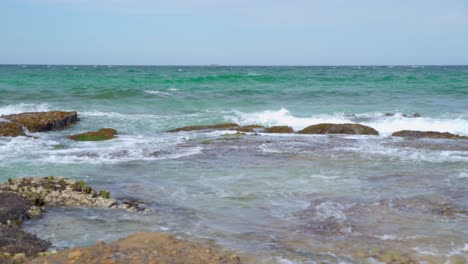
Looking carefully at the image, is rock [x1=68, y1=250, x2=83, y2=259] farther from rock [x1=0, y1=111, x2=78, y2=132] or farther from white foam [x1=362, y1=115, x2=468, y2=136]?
white foam [x1=362, y1=115, x2=468, y2=136]

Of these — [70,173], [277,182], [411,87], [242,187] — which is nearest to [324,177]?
[277,182]

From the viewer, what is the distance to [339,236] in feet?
26.9

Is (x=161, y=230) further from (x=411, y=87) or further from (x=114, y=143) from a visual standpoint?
(x=411, y=87)

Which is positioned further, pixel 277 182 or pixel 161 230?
pixel 277 182

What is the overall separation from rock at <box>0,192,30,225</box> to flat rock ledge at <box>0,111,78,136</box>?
10.6 metres

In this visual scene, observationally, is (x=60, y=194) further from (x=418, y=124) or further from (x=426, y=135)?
(x=418, y=124)

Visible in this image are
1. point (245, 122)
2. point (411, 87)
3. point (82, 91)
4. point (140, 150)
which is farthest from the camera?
point (411, 87)

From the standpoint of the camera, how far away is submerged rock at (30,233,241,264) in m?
6.38

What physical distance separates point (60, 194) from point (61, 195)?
59mm

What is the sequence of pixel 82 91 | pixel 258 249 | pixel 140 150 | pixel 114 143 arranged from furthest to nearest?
1. pixel 82 91
2. pixel 114 143
3. pixel 140 150
4. pixel 258 249

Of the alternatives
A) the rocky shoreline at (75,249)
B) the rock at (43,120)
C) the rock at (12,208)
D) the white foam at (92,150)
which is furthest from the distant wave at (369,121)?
the rock at (12,208)

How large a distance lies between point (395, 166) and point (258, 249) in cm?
722

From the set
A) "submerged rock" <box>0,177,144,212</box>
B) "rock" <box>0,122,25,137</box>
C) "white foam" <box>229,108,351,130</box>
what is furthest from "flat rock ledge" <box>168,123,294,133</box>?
"submerged rock" <box>0,177,144,212</box>

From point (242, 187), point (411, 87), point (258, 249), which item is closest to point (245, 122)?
point (242, 187)
